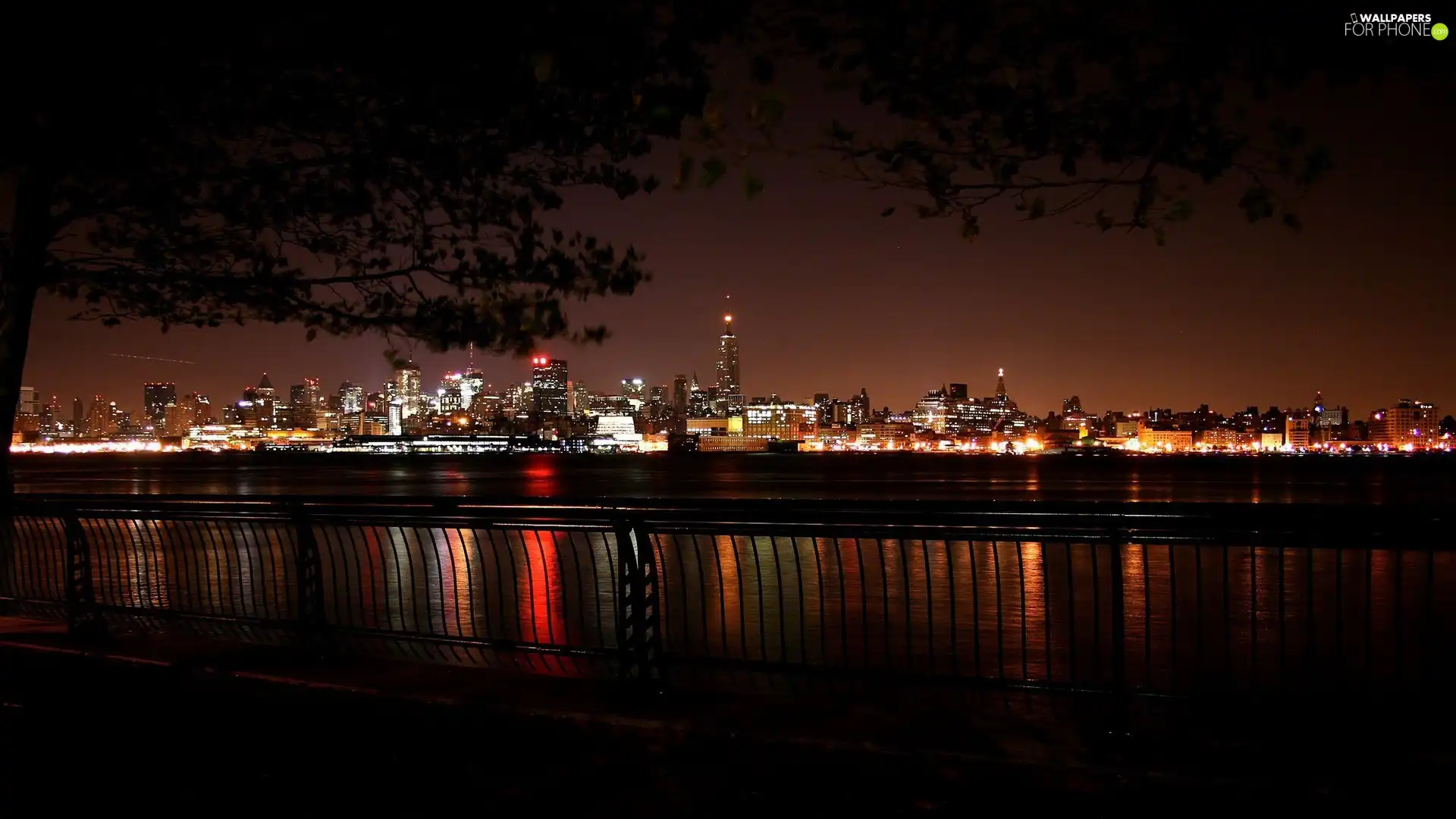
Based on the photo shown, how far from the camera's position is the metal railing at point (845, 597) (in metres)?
5.94

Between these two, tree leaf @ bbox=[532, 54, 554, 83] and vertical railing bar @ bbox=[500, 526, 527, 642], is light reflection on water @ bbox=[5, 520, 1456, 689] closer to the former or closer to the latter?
vertical railing bar @ bbox=[500, 526, 527, 642]

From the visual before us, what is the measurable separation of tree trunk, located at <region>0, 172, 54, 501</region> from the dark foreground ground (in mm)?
4799

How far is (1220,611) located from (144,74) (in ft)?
41.3

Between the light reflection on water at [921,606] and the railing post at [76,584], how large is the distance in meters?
0.27

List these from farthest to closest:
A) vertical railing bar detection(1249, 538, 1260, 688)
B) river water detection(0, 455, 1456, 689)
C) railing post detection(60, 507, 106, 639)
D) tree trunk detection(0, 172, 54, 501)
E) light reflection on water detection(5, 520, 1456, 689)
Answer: tree trunk detection(0, 172, 54, 501) < railing post detection(60, 507, 106, 639) < light reflection on water detection(5, 520, 1456, 689) < river water detection(0, 455, 1456, 689) < vertical railing bar detection(1249, 538, 1260, 688)

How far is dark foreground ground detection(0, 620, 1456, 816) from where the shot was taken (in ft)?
16.6

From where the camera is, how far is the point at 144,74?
7859 millimetres

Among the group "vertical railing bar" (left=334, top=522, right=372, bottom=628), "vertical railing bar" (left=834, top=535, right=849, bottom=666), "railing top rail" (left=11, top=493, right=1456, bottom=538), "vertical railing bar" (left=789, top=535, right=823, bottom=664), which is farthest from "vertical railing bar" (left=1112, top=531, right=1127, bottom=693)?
"vertical railing bar" (left=334, top=522, right=372, bottom=628)

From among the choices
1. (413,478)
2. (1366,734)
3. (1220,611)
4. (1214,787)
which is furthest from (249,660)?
(413,478)

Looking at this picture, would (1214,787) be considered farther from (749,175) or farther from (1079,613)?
(1079,613)

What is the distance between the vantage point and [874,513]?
6707 mm

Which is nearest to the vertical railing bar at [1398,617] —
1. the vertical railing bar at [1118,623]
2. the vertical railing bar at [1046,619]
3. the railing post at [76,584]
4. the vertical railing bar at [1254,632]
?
the vertical railing bar at [1254,632]

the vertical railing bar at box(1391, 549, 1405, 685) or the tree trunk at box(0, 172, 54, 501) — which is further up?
the tree trunk at box(0, 172, 54, 501)

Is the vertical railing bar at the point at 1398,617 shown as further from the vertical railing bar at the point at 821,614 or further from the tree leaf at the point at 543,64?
the tree leaf at the point at 543,64
